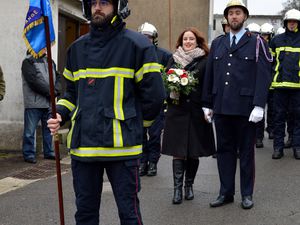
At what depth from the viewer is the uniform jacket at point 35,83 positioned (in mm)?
8625

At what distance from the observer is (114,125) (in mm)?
3771

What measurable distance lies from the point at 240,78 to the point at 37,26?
2.57 metres

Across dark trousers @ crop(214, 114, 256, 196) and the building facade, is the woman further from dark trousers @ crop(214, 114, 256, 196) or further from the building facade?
the building facade

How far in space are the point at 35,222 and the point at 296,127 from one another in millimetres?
4897

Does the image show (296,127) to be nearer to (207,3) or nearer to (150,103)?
→ (150,103)

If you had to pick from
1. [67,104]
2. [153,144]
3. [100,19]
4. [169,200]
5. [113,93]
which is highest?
[100,19]

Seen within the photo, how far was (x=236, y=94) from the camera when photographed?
576 centimetres

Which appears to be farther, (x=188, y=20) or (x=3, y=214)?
(x=188, y=20)

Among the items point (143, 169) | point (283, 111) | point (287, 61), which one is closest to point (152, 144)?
point (143, 169)

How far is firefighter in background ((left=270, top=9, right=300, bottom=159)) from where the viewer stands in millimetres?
8516

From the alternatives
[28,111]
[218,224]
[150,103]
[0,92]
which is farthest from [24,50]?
[150,103]

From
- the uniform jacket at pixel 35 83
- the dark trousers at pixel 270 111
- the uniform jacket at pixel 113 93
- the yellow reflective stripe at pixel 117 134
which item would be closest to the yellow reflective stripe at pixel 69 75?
the uniform jacket at pixel 113 93

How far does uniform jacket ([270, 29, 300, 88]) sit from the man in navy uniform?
2816 millimetres

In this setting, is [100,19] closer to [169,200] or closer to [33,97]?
[169,200]
